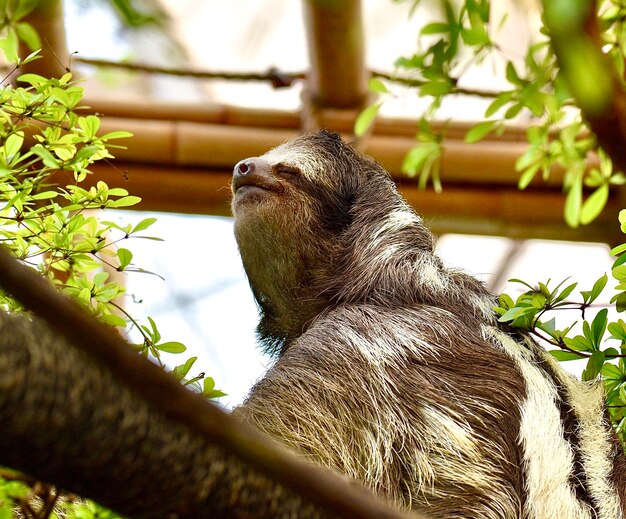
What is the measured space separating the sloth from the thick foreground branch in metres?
1.80

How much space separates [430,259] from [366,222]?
48 centimetres

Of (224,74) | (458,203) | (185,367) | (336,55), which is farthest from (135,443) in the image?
(458,203)

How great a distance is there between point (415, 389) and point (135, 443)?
7.92ft

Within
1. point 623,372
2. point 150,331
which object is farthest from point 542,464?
point 150,331

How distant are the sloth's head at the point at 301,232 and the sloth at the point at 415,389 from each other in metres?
0.01

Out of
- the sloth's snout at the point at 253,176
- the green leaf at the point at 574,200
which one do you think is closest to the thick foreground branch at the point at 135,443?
the green leaf at the point at 574,200

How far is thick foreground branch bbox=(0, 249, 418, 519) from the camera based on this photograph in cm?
163

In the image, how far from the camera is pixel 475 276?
16.7ft

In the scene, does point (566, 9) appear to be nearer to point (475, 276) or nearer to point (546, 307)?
point (546, 307)

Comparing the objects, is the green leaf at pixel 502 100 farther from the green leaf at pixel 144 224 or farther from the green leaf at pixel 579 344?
the green leaf at pixel 144 224

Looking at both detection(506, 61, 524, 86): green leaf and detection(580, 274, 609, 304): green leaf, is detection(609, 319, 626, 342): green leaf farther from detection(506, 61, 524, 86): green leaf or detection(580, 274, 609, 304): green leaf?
detection(506, 61, 524, 86): green leaf

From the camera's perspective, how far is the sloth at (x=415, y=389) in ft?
12.9

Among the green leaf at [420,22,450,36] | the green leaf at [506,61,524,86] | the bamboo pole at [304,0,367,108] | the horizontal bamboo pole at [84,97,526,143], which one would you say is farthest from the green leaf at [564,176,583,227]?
the horizontal bamboo pole at [84,97,526,143]

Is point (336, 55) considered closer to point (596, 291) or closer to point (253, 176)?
point (253, 176)
